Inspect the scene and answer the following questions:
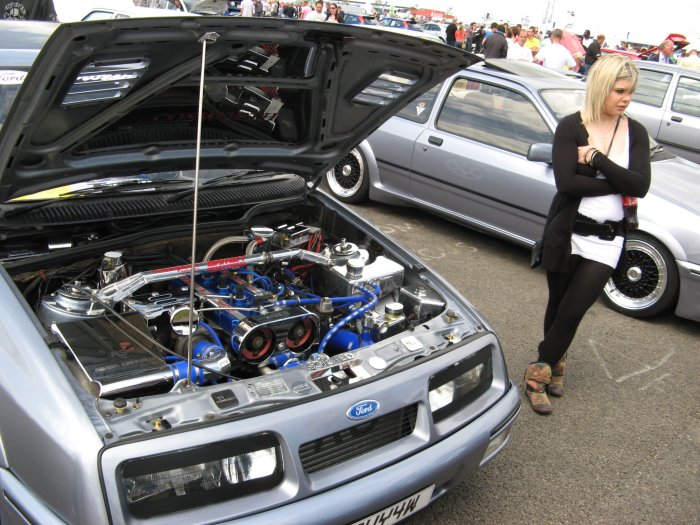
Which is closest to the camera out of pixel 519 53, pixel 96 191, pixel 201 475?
pixel 201 475

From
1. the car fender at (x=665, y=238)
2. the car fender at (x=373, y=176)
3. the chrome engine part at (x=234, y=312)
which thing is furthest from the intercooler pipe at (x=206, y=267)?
the car fender at (x=373, y=176)

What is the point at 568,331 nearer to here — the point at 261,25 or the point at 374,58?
the point at 374,58

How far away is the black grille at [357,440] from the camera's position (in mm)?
1925

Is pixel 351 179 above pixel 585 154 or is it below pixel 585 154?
below

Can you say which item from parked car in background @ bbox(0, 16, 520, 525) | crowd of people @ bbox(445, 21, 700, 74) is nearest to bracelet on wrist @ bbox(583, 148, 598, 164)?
parked car in background @ bbox(0, 16, 520, 525)

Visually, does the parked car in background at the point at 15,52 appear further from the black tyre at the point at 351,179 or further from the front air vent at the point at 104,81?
the black tyre at the point at 351,179

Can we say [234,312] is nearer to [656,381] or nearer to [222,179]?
[222,179]

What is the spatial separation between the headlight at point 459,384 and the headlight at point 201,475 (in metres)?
0.67

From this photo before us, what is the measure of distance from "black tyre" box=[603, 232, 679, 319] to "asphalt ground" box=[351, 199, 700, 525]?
4.4 inches

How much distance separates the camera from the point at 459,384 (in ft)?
7.72

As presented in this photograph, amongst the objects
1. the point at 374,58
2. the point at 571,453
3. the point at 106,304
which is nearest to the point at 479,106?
the point at 374,58

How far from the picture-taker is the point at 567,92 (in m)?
5.50

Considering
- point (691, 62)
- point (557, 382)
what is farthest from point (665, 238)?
point (691, 62)

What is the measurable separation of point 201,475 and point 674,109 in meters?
8.24
